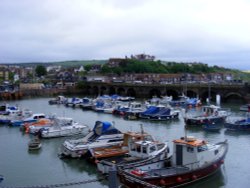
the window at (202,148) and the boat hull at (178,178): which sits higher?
the window at (202,148)

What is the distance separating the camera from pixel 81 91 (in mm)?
104062

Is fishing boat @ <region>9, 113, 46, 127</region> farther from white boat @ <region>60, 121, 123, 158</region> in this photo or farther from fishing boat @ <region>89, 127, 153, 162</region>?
fishing boat @ <region>89, 127, 153, 162</region>

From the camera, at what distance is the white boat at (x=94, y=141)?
27766 millimetres

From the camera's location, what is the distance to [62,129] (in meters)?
36.9

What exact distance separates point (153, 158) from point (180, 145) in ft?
6.51

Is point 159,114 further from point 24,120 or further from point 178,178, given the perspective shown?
point 178,178

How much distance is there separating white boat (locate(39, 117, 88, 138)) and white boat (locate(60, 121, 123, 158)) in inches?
280

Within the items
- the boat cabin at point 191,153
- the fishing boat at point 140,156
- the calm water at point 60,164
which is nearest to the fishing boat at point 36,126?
the calm water at point 60,164

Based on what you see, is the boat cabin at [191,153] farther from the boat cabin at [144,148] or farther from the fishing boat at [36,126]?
the fishing boat at [36,126]

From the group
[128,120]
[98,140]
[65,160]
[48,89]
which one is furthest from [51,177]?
[48,89]

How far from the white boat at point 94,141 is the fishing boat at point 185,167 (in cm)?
761

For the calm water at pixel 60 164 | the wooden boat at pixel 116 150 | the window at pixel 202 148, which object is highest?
the window at pixel 202 148

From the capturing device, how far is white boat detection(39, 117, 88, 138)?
119 ft

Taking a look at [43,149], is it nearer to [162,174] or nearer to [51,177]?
[51,177]
